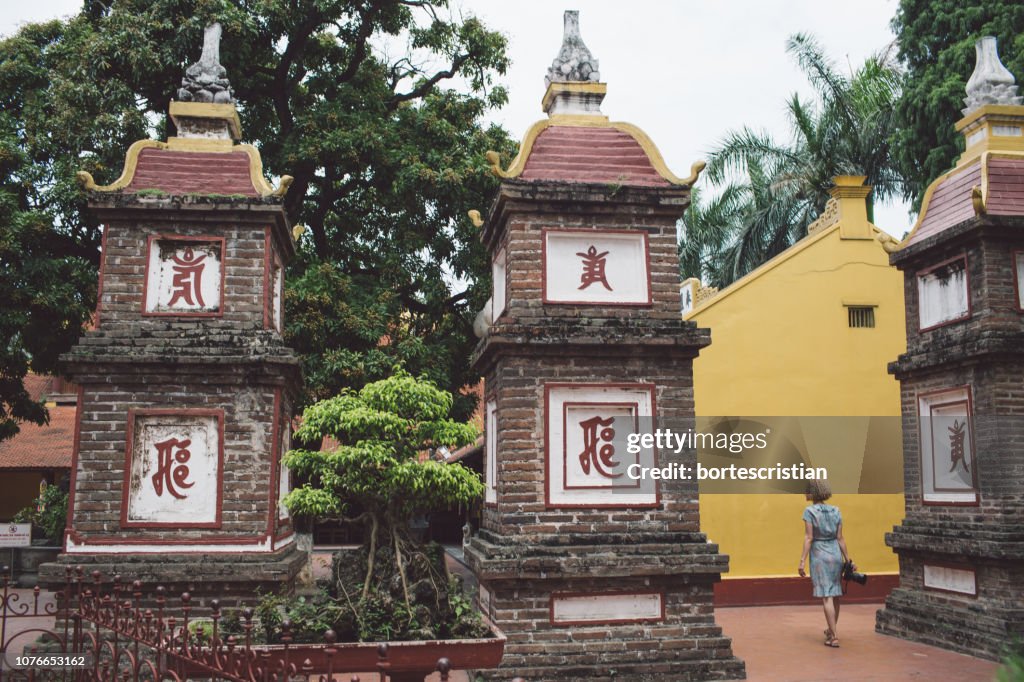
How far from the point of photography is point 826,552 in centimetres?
1038

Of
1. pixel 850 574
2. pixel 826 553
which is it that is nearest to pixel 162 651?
pixel 826 553

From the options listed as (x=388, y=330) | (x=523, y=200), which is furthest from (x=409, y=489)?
(x=388, y=330)

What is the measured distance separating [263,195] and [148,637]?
4.94m

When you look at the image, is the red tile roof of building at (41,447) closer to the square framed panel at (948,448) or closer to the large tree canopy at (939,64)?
the square framed panel at (948,448)

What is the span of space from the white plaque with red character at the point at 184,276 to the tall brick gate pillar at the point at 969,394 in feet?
27.1

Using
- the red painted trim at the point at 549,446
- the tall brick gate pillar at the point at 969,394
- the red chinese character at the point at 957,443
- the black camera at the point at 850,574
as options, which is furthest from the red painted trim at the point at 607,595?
the red chinese character at the point at 957,443

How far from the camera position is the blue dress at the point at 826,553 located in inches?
406

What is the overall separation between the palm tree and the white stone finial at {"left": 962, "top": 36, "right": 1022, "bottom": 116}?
9.91m

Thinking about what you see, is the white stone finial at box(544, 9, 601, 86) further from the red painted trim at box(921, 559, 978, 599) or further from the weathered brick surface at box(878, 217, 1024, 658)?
the red painted trim at box(921, 559, 978, 599)

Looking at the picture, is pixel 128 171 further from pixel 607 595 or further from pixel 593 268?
pixel 607 595

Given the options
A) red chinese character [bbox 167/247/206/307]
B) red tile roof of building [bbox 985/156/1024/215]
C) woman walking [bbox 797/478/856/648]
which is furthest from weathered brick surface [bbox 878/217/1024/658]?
red chinese character [bbox 167/247/206/307]

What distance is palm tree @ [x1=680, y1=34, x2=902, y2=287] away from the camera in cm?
2147

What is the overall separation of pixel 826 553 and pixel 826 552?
1 centimetres

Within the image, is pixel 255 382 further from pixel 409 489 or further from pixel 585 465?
pixel 585 465
